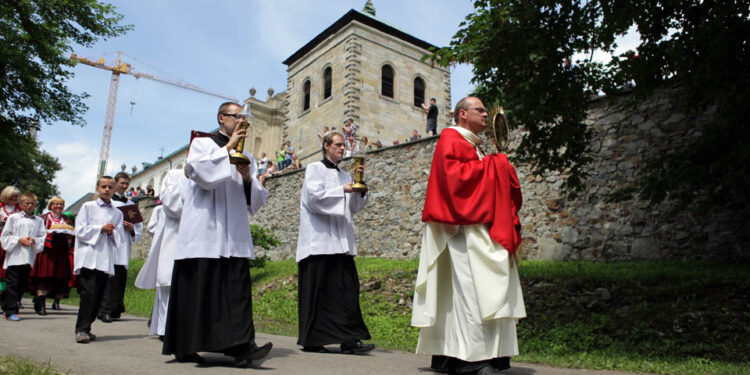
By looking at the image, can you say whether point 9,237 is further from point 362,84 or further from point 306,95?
point 306,95

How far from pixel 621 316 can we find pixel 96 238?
23.3 feet

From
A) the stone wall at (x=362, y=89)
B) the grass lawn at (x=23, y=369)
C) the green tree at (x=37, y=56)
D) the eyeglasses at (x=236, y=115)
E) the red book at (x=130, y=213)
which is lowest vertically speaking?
the grass lawn at (x=23, y=369)

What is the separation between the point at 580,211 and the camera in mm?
12500

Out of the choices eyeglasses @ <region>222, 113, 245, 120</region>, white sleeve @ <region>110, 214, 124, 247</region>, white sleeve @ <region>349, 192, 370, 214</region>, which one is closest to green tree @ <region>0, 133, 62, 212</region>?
white sleeve @ <region>110, 214, 124, 247</region>

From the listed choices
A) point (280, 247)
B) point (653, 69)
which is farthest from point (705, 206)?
point (280, 247)

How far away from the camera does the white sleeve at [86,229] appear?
6.54 metres

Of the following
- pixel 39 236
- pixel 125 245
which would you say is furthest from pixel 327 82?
pixel 39 236

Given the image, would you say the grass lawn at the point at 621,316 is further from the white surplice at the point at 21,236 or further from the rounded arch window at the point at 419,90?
the rounded arch window at the point at 419,90

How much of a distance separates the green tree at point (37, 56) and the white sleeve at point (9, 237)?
31.3 ft

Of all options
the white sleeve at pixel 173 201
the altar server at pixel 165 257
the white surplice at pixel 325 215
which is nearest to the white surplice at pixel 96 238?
the altar server at pixel 165 257

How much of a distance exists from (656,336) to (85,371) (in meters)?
6.59

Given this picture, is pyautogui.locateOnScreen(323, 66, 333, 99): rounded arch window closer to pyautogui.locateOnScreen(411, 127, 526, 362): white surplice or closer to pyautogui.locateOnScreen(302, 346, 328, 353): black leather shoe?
pyautogui.locateOnScreen(302, 346, 328, 353): black leather shoe

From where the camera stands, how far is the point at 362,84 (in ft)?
116

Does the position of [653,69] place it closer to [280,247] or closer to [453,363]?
[453,363]
